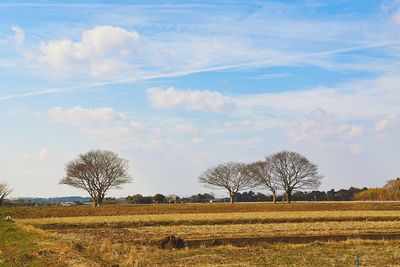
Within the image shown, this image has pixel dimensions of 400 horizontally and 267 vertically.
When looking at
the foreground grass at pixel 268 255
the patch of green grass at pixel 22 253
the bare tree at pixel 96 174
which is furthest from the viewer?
the bare tree at pixel 96 174

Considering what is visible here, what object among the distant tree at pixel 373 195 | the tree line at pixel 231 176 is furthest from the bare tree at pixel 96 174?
the distant tree at pixel 373 195

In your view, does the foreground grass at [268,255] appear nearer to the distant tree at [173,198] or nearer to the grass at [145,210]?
the grass at [145,210]

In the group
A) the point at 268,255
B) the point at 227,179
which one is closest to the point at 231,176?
the point at 227,179

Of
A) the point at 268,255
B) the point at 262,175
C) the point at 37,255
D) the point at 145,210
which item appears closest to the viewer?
the point at 37,255

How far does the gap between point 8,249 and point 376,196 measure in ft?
400

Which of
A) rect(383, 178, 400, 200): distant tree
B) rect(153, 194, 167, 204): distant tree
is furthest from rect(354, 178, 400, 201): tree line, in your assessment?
rect(153, 194, 167, 204): distant tree

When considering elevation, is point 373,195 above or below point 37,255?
above

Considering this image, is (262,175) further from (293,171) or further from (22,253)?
(22,253)

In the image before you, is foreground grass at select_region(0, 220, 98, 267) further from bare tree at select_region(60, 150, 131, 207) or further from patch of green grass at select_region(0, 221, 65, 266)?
bare tree at select_region(60, 150, 131, 207)

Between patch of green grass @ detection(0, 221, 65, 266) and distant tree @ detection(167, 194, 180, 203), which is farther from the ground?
distant tree @ detection(167, 194, 180, 203)

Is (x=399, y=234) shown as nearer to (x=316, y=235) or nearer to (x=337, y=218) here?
(x=316, y=235)

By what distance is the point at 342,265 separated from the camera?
19.7 metres

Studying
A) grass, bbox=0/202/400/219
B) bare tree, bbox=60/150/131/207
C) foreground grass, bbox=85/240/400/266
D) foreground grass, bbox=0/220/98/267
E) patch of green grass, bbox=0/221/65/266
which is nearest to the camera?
foreground grass, bbox=0/220/98/267

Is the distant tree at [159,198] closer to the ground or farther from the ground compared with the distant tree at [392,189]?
closer to the ground
